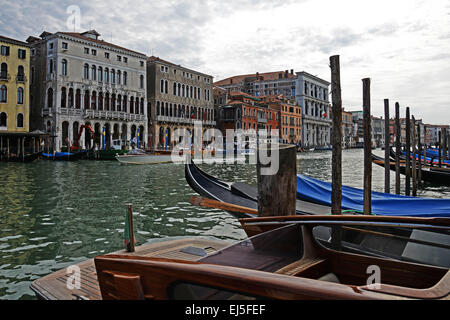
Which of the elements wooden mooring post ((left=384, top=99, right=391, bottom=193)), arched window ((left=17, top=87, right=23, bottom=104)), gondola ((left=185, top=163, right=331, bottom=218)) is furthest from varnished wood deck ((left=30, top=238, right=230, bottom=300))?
arched window ((left=17, top=87, right=23, bottom=104))

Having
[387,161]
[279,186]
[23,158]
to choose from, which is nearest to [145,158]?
[23,158]

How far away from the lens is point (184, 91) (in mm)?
32281

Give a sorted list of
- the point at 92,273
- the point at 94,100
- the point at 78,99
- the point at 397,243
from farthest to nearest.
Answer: the point at 94,100
the point at 78,99
the point at 92,273
the point at 397,243

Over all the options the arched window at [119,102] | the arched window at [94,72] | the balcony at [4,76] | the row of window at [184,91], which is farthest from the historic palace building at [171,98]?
the balcony at [4,76]

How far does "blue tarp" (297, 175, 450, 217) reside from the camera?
154 inches

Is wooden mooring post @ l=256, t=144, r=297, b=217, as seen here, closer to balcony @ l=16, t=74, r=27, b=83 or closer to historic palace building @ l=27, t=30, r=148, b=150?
historic palace building @ l=27, t=30, r=148, b=150

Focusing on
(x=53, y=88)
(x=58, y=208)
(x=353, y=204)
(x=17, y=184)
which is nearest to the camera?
(x=353, y=204)

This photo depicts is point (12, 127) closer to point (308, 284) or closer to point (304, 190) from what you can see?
point (304, 190)

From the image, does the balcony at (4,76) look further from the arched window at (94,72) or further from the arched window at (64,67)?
the arched window at (94,72)

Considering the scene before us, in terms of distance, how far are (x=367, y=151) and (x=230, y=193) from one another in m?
1.88

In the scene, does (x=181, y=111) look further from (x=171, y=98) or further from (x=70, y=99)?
(x=70, y=99)

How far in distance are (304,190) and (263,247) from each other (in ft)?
10.6

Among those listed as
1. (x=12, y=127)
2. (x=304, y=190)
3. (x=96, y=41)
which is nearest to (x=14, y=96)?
(x=12, y=127)

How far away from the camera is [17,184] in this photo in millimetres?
9039
